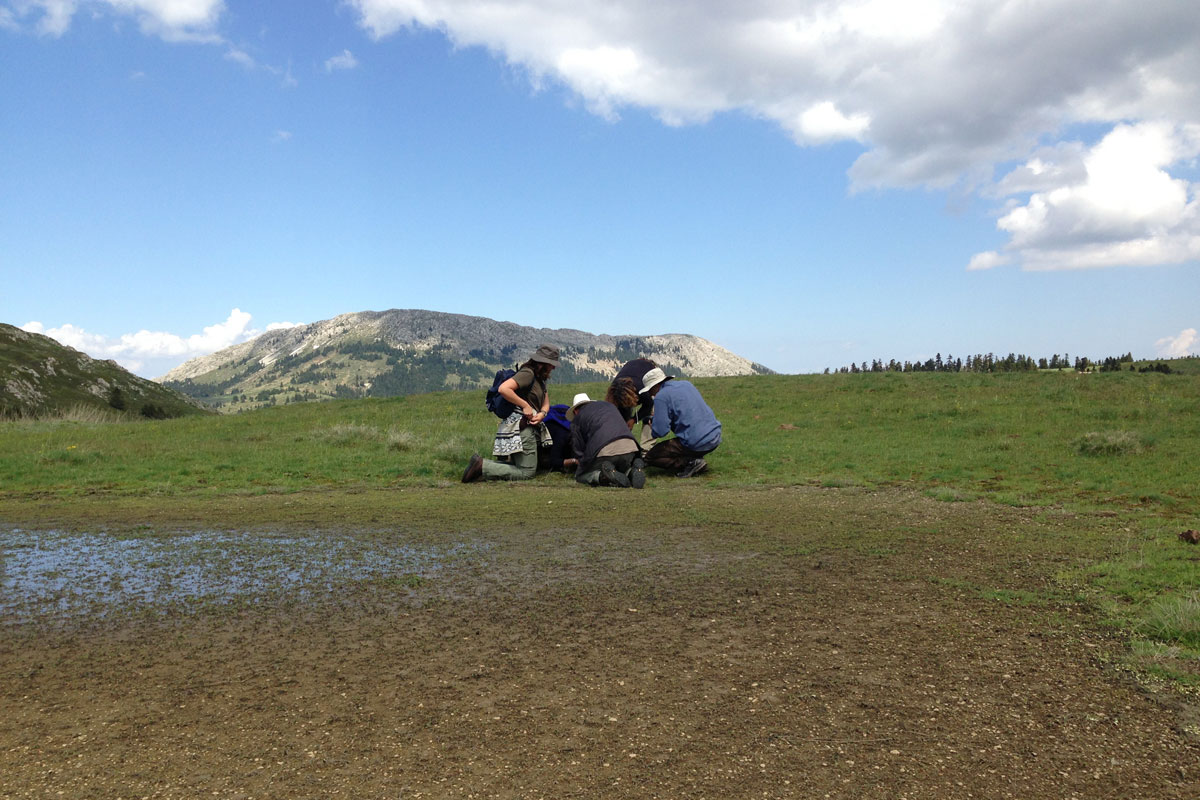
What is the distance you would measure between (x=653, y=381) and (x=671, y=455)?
1.56 metres

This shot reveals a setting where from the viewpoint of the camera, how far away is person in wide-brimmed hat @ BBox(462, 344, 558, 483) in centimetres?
1471

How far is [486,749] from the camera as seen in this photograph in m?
3.77

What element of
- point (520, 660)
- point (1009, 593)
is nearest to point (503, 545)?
point (520, 660)

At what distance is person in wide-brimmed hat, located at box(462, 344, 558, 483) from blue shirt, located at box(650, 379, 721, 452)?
7.25 ft

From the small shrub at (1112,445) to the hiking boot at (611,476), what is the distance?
10.2m

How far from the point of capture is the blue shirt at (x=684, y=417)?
15.1m

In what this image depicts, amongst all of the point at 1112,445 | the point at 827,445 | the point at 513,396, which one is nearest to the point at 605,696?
the point at 513,396

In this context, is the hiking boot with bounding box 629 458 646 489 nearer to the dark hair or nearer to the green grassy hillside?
the green grassy hillside

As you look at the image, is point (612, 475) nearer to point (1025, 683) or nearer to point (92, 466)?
point (1025, 683)

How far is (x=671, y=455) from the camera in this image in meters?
15.6

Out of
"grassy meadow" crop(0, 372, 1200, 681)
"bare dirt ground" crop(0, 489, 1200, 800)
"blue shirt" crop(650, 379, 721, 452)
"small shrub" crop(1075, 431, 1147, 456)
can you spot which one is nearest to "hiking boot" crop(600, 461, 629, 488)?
"grassy meadow" crop(0, 372, 1200, 681)

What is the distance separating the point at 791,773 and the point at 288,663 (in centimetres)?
325

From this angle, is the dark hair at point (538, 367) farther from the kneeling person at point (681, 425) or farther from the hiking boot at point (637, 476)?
the hiking boot at point (637, 476)

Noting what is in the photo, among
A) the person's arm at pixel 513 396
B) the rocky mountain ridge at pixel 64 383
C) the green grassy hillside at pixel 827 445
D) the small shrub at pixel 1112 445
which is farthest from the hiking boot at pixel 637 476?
the rocky mountain ridge at pixel 64 383
